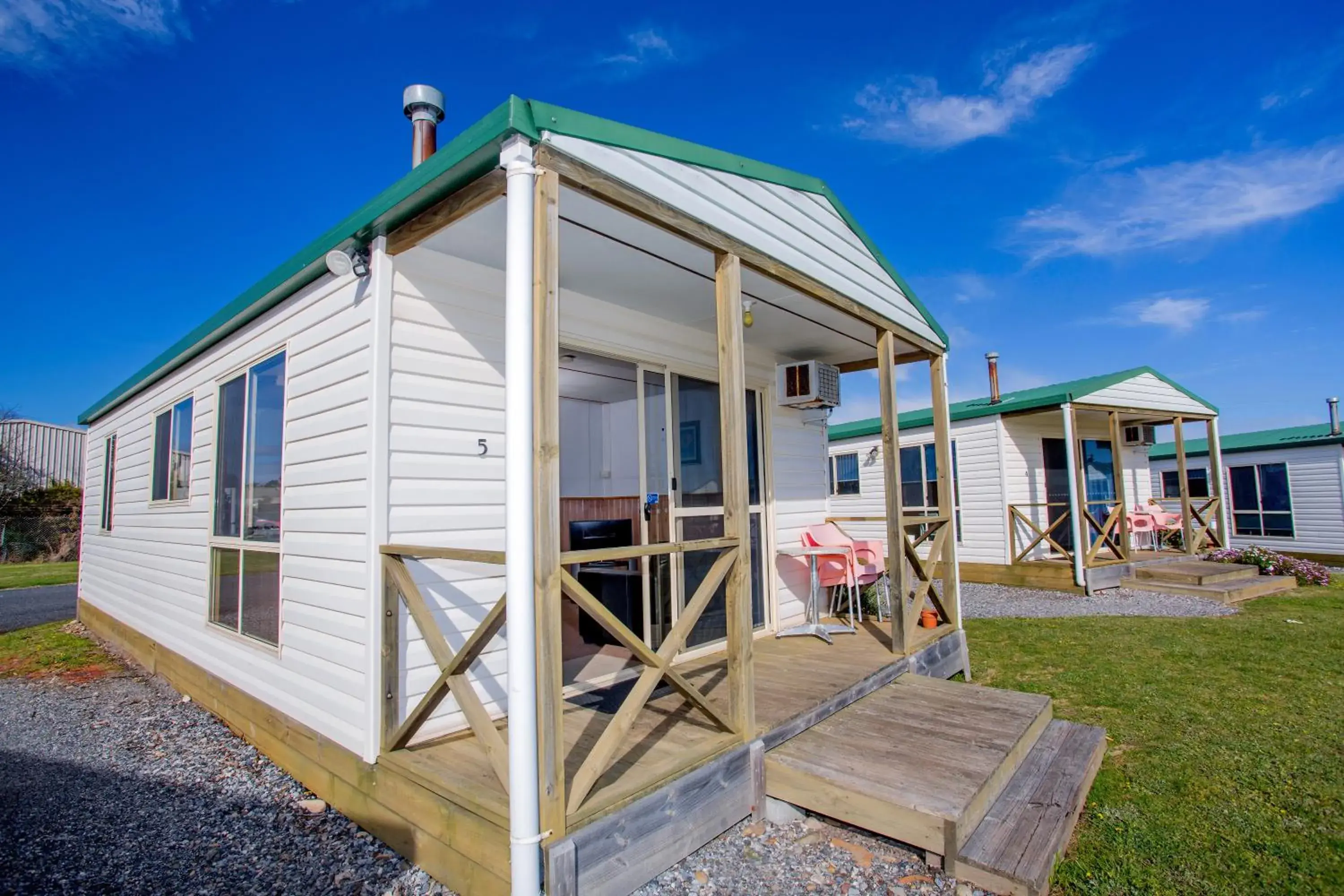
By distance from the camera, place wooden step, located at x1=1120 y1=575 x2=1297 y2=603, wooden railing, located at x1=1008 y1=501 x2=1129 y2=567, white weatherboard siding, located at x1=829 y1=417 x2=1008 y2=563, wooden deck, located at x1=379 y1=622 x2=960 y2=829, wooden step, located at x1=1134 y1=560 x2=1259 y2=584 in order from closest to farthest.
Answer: wooden deck, located at x1=379 y1=622 x2=960 y2=829
wooden step, located at x1=1120 y1=575 x2=1297 y2=603
wooden step, located at x1=1134 y1=560 x2=1259 y2=584
wooden railing, located at x1=1008 y1=501 x2=1129 y2=567
white weatherboard siding, located at x1=829 y1=417 x2=1008 y2=563

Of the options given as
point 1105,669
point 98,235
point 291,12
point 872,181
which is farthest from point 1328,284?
point 98,235

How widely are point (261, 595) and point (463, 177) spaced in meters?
2.80

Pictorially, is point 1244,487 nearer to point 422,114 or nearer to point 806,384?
point 806,384

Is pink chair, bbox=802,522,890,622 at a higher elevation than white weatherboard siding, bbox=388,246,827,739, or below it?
below

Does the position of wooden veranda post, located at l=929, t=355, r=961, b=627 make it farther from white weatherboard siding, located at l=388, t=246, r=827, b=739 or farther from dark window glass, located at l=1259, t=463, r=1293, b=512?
dark window glass, located at l=1259, t=463, r=1293, b=512

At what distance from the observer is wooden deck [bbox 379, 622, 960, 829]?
219 centimetres

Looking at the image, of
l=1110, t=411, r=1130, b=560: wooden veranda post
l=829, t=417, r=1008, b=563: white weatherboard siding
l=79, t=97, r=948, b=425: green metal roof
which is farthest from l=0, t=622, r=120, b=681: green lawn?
l=1110, t=411, r=1130, b=560: wooden veranda post

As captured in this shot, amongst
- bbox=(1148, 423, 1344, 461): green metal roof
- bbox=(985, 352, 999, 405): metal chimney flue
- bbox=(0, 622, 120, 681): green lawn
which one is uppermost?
bbox=(985, 352, 999, 405): metal chimney flue

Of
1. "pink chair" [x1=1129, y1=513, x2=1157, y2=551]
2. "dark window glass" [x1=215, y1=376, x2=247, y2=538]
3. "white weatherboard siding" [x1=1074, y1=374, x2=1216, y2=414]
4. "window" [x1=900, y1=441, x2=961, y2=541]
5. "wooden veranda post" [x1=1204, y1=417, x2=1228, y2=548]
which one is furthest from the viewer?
"pink chair" [x1=1129, y1=513, x2=1157, y2=551]

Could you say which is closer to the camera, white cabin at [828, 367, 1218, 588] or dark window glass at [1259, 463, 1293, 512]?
white cabin at [828, 367, 1218, 588]

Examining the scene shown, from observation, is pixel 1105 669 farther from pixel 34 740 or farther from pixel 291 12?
pixel 291 12

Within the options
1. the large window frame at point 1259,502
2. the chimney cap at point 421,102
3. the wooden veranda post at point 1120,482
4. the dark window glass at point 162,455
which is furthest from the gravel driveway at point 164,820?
the large window frame at point 1259,502

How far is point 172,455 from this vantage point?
5188mm

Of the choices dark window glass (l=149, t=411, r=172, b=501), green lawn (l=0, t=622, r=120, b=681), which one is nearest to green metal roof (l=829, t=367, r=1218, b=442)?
dark window glass (l=149, t=411, r=172, b=501)
